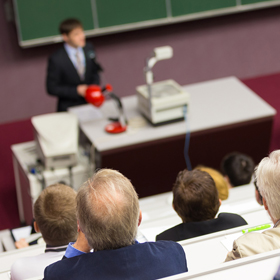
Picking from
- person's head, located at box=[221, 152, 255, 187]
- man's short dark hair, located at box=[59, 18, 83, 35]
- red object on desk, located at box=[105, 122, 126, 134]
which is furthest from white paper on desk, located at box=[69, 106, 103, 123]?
person's head, located at box=[221, 152, 255, 187]

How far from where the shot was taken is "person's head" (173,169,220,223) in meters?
2.13

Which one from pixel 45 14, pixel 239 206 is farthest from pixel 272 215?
pixel 45 14

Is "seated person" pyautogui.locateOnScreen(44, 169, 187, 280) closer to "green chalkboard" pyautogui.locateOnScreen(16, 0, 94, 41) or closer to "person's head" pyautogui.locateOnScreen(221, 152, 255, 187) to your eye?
"person's head" pyautogui.locateOnScreen(221, 152, 255, 187)

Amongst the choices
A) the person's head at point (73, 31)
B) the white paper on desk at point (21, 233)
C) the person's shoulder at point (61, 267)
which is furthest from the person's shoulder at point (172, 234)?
the person's head at point (73, 31)

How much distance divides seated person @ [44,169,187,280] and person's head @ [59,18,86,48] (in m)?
2.72

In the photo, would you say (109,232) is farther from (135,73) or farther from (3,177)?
(135,73)

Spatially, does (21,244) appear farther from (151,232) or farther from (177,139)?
(177,139)

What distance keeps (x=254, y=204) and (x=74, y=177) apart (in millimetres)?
1371

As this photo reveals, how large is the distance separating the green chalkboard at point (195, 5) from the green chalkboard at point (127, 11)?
0.45 feet

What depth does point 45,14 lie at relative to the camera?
17.1ft

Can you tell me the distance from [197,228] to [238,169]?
1.26 metres

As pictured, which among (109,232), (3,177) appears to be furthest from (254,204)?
(3,177)

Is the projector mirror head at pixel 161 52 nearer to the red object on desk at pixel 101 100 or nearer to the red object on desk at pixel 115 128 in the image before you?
the red object on desk at pixel 101 100

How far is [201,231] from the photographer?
6.86 ft
